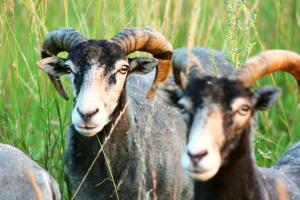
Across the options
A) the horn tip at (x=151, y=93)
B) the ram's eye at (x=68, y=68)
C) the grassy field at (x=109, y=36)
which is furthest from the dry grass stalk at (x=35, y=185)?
the horn tip at (x=151, y=93)

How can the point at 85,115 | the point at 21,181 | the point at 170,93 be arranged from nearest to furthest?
1. the point at 21,181
2. the point at 170,93
3. the point at 85,115

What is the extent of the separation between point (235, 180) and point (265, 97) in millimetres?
787

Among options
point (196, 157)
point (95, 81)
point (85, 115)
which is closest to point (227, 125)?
point (196, 157)

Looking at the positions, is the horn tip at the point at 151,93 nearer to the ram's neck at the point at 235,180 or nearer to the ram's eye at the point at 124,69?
the ram's eye at the point at 124,69

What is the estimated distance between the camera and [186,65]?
1003 cm

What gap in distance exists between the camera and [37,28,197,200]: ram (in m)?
11.3

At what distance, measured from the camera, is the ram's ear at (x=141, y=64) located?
1202cm

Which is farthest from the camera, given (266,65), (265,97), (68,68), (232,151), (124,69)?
(68,68)

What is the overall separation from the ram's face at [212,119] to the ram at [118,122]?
179cm

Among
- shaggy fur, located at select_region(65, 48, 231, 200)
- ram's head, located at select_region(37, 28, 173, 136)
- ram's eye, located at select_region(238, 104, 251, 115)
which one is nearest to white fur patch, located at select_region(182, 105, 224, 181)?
ram's eye, located at select_region(238, 104, 251, 115)

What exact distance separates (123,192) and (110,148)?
1.66ft

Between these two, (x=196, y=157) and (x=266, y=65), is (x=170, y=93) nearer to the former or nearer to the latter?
(x=266, y=65)

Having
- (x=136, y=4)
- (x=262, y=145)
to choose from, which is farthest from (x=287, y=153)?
(x=136, y=4)

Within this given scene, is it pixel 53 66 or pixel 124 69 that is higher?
pixel 124 69
